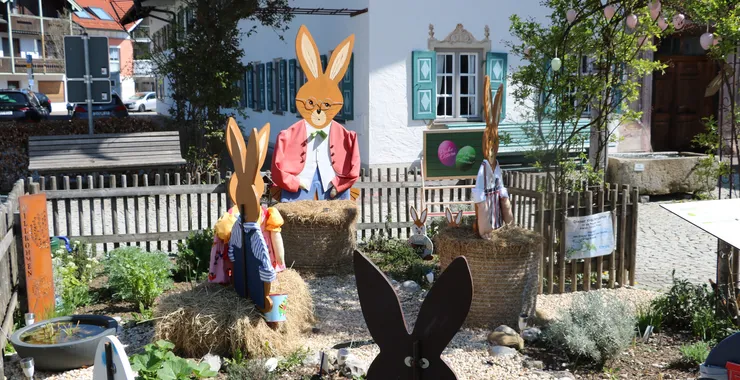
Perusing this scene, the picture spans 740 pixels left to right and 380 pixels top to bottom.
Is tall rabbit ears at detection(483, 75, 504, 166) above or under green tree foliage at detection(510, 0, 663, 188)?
under

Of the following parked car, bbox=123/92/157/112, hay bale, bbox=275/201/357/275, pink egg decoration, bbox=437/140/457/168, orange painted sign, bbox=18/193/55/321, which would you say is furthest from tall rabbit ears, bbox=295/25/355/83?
parked car, bbox=123/92/157/112

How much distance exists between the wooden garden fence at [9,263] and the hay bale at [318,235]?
248 centimetres

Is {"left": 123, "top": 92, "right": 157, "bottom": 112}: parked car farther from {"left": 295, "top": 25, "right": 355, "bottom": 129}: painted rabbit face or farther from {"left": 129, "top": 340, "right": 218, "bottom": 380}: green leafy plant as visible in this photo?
{"left": 129, "top": 340, "right": 218, "bottom": 380}: green leafy plant

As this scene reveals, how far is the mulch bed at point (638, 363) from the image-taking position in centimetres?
497

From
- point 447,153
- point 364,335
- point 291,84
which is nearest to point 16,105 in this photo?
point 291,84

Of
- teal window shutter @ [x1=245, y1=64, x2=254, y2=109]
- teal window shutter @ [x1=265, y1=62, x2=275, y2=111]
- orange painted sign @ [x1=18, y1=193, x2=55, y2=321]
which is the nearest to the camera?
orange painted sign @ [x1=18, y1=193, x2=55, y2=321]

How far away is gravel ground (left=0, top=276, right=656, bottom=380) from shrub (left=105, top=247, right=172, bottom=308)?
418mm

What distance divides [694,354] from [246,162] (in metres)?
3.17

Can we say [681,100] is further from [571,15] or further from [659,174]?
[571,15]

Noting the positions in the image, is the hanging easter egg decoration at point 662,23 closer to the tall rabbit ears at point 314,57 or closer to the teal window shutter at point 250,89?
the tall rabbit ears at point 314,57

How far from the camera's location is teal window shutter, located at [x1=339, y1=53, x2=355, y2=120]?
14.2 meters

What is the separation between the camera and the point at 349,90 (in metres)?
14.4

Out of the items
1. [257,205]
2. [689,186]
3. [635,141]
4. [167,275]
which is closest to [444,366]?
[257,205]

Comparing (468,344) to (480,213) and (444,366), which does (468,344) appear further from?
(444,366)
